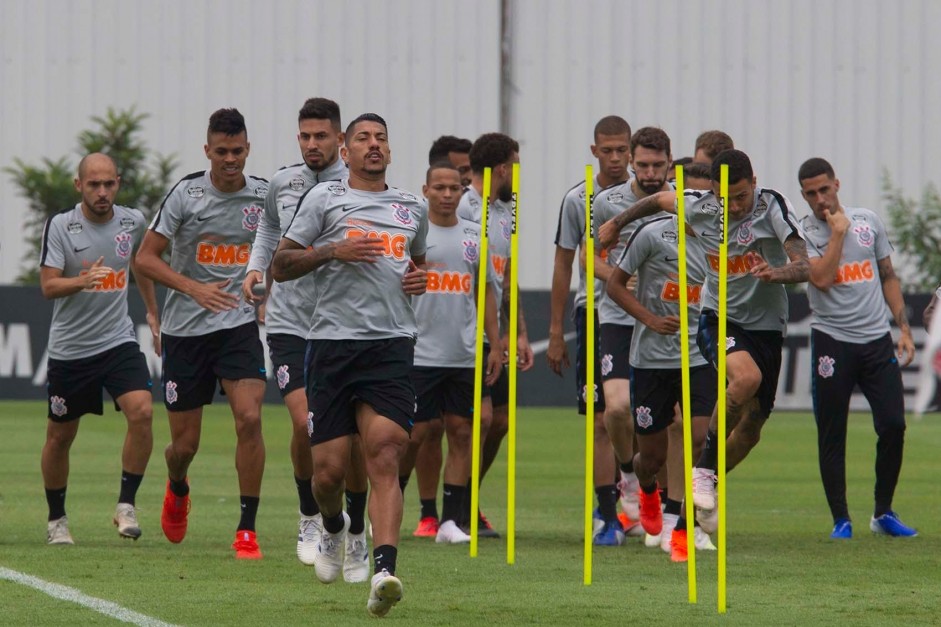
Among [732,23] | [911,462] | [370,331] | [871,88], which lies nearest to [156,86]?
[732,23]

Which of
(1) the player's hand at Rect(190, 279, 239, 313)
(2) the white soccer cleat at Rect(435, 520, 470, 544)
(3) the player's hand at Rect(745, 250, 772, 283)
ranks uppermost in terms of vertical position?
(3) the player's hand at Rect(745, 250, 772, 283)

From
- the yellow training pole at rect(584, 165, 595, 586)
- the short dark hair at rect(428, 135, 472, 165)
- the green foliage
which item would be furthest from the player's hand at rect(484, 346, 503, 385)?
the green foliage

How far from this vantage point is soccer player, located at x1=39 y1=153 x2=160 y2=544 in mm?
10484

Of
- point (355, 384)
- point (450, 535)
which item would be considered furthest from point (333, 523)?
point (450, 535)

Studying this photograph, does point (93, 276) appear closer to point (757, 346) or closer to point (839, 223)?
point (757, 346)

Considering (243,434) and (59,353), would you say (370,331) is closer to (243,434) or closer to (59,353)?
(243,434)

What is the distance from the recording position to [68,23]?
101 ft

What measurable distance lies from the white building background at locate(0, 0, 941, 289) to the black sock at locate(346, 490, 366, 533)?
21.8 m

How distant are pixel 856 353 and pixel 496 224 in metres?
2.49

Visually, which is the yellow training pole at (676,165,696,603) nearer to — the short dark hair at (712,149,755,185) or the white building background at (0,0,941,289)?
the short dark hair at (712,149,755,185)

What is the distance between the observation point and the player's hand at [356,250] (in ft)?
26.5

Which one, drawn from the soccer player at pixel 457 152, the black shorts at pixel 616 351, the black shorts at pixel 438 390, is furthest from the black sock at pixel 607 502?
the soccer player at pixel 457 152

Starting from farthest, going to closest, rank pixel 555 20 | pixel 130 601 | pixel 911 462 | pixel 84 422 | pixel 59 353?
pixel 555 20
pixel 84 422
pixel 911 462
pixel 59 353
pixel 130 601

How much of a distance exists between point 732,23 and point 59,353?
72.4 feet
